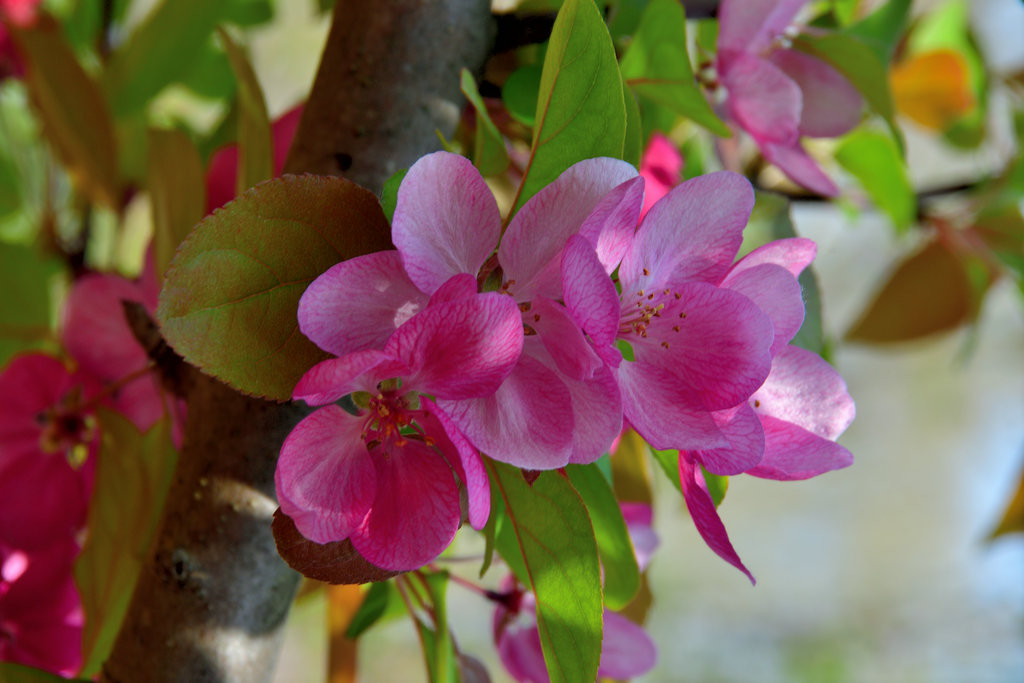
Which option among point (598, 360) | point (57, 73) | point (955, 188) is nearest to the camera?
point (598, 360)

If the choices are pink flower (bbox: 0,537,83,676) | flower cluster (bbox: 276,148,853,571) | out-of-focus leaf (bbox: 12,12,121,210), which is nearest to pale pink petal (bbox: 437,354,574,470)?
flower cluster (bbox: 276,148,853,571)

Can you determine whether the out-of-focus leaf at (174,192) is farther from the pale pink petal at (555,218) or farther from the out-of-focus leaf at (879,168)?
the out-of-focus leaf at (879,168)

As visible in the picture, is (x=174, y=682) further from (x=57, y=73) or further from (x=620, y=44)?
(x=57, y=73)

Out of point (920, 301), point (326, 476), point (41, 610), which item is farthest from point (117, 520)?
point (920, 301)

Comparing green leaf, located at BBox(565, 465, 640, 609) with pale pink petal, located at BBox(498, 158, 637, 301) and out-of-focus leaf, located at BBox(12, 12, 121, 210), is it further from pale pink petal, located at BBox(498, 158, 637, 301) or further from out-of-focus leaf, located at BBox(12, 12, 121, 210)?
out-of-focus leaf, located at BBox(12, 12, 121, 210)

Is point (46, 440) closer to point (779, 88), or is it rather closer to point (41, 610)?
point (41, 610)

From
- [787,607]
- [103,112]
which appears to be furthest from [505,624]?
[787,607]
